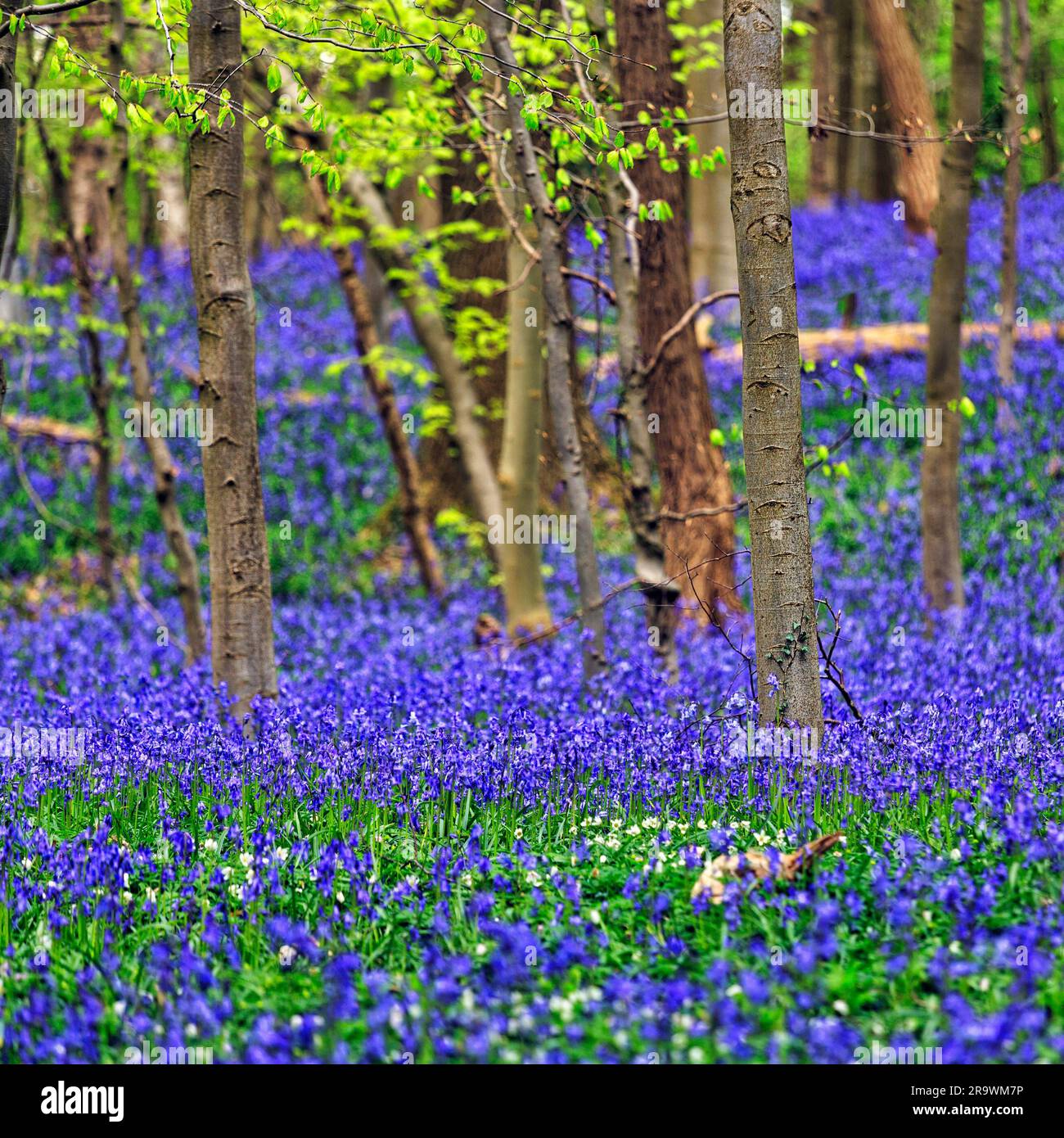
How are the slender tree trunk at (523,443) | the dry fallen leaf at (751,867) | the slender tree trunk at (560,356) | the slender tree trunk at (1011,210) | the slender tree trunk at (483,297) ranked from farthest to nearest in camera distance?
the slender tree trunk at (483,297) → the slender tree trunk at (1011,210) → the slender tree trunk at (523,443) → the slender tree trunk at (560,356) → the dry fallen leaf at (751,867)

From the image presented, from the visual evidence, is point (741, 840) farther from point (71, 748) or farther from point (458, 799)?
point (71, 748)

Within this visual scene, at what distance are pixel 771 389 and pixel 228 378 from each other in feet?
8.83

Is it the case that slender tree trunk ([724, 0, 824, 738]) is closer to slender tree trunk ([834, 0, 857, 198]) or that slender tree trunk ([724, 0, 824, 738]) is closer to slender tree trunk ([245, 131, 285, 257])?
slender tree trunk ([245, 131, 285, 257])

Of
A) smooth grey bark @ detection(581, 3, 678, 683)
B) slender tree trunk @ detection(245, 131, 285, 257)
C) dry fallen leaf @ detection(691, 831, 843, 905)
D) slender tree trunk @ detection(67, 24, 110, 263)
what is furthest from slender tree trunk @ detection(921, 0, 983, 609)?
slender tree trunk @ detection(245, 131, 285, 257)

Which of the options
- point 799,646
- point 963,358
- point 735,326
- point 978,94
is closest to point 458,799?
point 799,646

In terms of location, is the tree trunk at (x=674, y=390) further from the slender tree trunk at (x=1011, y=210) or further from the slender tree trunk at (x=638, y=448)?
the slender tree trunk at (x=1011, y=210)

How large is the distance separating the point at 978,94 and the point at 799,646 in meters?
5.18

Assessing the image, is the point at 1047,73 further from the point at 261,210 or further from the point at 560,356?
the point at 560,356

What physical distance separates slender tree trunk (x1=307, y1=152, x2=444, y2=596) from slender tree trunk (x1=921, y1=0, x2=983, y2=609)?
4422mm

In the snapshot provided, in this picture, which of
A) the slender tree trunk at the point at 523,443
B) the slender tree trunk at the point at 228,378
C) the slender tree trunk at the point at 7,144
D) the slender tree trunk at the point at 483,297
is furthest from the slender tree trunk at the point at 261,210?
the slender tree trunk at the point at 7,144

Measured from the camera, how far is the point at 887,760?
4695 mm

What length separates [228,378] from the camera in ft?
18.9

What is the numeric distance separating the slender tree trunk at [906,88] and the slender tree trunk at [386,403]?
1092cm

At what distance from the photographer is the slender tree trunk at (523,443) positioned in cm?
819
